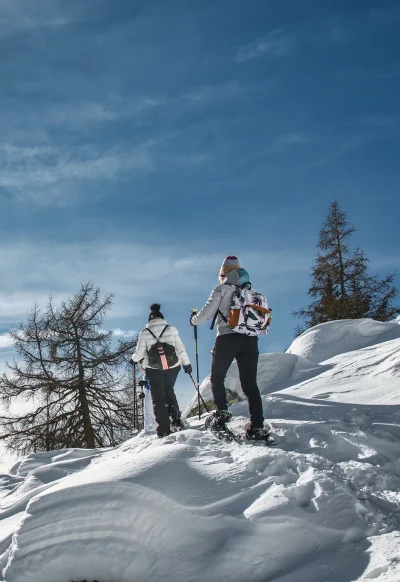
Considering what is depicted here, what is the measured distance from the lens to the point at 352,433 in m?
5.97

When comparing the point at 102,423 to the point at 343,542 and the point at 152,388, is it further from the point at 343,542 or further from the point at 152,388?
the point at 343,542

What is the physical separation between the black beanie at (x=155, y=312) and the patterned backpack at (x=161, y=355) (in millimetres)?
279

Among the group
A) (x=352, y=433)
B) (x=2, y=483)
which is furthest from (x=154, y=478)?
(x=2, y=483)

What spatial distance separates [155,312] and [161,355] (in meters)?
0.79

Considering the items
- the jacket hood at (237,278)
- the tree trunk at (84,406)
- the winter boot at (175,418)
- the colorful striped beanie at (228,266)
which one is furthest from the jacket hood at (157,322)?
the tree trunk at (84,406)

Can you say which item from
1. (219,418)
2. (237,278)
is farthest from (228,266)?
(219,418)

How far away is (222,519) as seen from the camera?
385 centimetres

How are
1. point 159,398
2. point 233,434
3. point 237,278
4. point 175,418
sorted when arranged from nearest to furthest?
point 233,434 → point 237,278 → point 159,398 → point 175,418

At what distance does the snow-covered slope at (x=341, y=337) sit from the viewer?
45.8 feet

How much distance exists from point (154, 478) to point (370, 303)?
71.6ft

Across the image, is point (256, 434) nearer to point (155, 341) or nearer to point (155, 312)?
point (155, 341)

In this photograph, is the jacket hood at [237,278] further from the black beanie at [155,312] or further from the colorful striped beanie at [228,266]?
the black beanie at [155,312]

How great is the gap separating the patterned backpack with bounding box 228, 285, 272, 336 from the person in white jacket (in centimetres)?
208

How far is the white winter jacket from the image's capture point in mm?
7789
